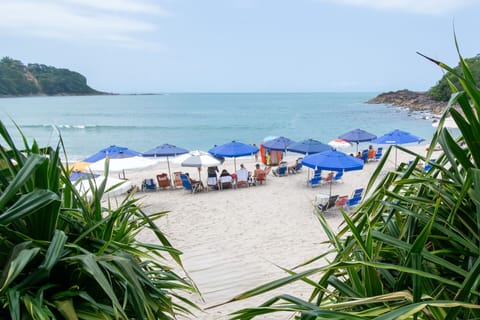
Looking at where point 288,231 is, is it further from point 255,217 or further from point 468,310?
point 468,310

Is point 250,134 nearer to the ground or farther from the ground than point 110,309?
nearer to the ground

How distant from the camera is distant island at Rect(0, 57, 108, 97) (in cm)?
10429

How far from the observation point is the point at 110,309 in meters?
1.31

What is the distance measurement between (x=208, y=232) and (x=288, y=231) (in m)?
1.77

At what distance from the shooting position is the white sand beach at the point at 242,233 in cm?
513

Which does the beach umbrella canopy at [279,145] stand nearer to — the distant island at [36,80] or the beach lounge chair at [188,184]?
the beach lounge chair at [188,184]

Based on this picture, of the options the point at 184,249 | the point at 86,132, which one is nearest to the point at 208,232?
the point at 184,249

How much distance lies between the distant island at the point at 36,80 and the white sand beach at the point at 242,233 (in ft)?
365

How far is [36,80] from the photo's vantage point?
120125 mm

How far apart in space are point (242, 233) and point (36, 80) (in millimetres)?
137086

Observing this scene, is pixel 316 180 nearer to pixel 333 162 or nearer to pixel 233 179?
pixel 333 162

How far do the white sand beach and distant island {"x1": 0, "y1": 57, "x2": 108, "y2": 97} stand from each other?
11128 cm

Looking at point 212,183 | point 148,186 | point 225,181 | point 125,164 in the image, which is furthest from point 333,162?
point 148,186

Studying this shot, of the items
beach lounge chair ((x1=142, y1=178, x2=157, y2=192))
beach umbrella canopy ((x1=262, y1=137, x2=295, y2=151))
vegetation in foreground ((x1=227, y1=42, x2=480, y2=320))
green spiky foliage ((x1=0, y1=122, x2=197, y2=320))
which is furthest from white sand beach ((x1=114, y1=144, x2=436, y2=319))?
green spiky foliage ((x1=0, y1=122, x2=197, y2=320))
